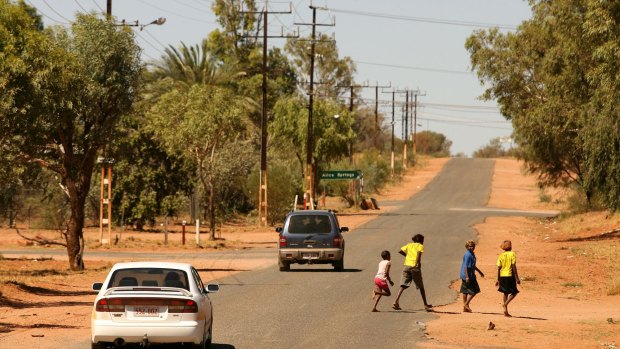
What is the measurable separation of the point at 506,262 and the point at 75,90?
14602mm

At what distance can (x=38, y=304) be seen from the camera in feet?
85.0

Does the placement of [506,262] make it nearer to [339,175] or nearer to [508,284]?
[508,284]

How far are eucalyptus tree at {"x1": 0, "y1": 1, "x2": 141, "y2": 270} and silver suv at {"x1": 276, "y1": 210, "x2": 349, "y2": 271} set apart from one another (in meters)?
6.19

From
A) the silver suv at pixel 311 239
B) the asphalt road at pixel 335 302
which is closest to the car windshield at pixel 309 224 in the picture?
the silver suv at pixel 311 239

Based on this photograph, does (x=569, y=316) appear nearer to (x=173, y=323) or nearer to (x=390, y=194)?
(x=173, y=323)

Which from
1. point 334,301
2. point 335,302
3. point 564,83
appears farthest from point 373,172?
point 335,302

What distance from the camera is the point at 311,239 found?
1399 inches

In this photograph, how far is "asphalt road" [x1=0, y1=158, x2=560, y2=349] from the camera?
774 inches

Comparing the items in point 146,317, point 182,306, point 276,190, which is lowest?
point 146,317

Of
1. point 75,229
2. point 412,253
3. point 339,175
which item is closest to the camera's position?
point 412,253

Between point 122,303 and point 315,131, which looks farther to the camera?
point 315,131

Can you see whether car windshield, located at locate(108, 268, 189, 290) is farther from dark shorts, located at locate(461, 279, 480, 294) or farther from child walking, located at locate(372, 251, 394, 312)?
dark shorts, located at locate(461, 279, 480, 294)

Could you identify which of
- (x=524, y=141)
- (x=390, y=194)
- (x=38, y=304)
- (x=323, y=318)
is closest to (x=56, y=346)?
(x=323, y=318)

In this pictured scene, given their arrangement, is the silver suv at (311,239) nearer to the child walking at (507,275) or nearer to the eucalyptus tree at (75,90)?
the eucalyptus tree at (75,90)
